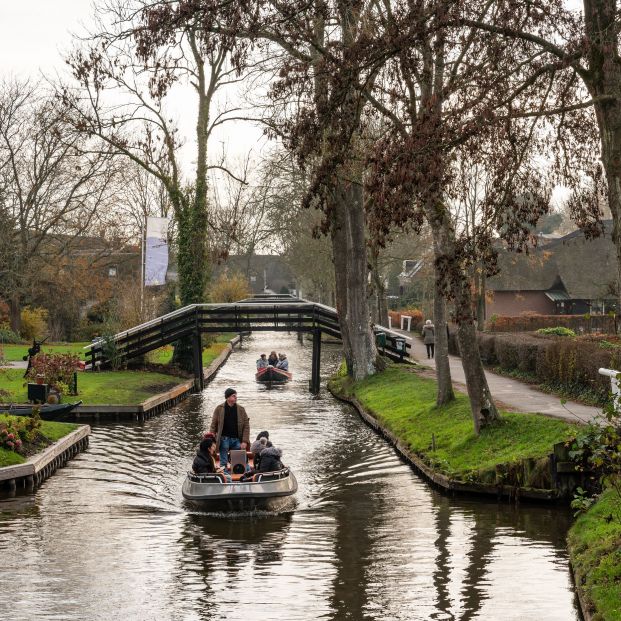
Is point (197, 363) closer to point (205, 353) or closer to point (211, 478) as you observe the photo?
point (205, 353)

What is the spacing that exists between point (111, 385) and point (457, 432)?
55.8ft

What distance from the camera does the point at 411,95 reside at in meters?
22.6

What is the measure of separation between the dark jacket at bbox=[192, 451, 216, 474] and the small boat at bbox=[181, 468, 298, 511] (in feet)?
1.21

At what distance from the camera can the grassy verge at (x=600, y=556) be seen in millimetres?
11945

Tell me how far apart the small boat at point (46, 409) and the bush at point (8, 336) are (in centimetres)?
2712

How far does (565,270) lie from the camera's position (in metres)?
72.9

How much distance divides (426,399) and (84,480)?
36.3ft

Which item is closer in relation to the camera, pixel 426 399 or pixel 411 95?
pixel 411 95

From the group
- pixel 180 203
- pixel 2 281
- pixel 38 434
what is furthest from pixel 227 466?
pixel 2 281

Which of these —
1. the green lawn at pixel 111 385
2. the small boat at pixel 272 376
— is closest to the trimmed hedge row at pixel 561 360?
the small boat at pixel 272 376

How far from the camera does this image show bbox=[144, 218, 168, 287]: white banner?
1993 inches

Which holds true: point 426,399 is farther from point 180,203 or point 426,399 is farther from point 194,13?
point 180,203

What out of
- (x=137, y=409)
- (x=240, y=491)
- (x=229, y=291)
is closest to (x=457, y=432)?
(x=240, y=491)

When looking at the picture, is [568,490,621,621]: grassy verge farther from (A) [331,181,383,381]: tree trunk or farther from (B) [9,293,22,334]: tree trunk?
(B) [9,293,22,334]: tree trunk
